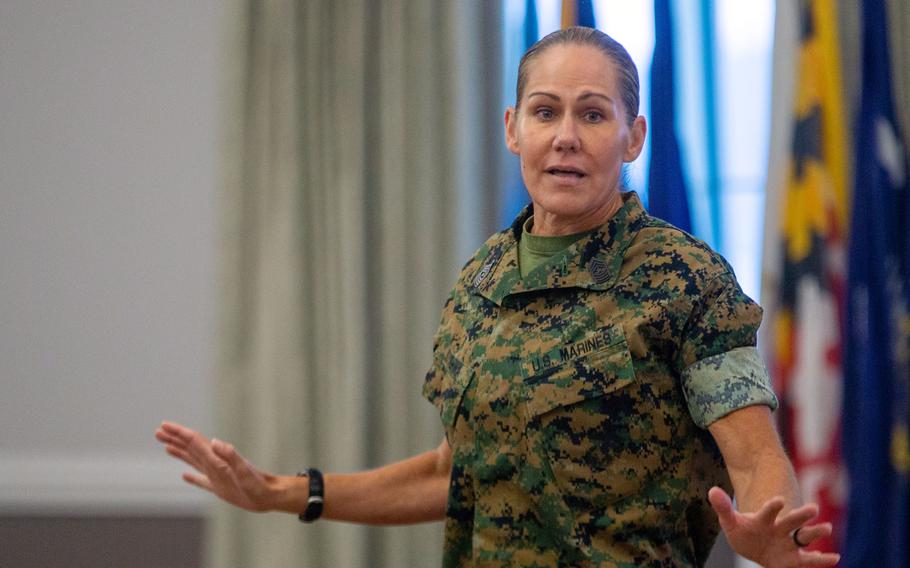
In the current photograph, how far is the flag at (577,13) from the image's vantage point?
2.68 meters

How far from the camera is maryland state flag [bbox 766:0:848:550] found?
2.49 meters

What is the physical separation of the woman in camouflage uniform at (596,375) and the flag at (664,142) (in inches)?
44.0

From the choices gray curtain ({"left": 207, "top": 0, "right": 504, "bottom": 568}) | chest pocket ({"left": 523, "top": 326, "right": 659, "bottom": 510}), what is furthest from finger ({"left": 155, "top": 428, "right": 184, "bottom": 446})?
gray curtain ({"left": 207, "top": 0, "right": 504, "bottom": 568})

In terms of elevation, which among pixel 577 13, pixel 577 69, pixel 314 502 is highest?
pixel 577 13

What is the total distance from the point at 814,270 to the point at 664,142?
19.0 inches

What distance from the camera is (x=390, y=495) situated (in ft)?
5.52

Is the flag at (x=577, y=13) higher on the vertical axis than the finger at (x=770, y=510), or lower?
higher

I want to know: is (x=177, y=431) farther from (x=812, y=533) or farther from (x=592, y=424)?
(x=812, y=533)

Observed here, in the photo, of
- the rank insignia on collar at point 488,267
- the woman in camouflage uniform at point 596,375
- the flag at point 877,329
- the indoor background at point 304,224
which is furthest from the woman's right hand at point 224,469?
the flag at point 877,329

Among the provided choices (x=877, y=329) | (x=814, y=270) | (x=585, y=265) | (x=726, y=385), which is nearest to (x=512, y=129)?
(x=585, y=265)

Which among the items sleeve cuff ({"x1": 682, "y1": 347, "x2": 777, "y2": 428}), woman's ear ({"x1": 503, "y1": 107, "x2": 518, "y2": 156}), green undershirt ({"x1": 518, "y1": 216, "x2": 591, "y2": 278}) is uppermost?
woman's ear ({"x1": 503, "y1": 107, "x2": 518, "y2": 156})

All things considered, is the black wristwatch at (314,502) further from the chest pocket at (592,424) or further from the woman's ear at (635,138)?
the woman's ear at (635,138)

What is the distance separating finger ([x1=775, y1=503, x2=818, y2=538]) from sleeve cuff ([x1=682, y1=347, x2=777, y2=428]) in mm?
162

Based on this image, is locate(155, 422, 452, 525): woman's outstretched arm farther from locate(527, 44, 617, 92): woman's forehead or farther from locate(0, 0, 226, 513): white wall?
locate(0, 0, 226, 513): white wall
